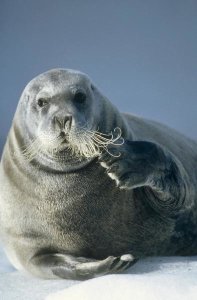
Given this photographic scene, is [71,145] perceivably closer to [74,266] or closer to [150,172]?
[150,172]

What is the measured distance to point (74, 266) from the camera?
292 centimetres

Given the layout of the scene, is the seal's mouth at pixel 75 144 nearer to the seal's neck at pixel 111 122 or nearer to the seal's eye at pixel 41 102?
the seal's neck at pixel 111 122

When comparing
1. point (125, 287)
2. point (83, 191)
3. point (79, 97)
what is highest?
point (79, 97)

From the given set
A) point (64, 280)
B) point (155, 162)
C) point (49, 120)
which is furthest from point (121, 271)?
point (49, 120)

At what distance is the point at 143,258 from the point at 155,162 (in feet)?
1.67

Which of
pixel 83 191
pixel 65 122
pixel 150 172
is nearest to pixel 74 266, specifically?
pixel 83 191

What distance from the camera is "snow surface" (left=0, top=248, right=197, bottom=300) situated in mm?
2287

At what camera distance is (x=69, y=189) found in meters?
3.03

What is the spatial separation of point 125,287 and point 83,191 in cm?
74

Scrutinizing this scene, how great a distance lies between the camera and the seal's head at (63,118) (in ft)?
9.02

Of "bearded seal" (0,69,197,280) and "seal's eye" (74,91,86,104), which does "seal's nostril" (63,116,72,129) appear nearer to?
"bearded seal" (0,69,197,280)

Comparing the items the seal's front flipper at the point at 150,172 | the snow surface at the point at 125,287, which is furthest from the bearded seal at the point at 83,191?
the snow surface at the point at 125,287

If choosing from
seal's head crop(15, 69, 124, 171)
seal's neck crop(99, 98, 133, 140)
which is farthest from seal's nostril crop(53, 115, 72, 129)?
seal's neck crop(99, 98, 133, 140)

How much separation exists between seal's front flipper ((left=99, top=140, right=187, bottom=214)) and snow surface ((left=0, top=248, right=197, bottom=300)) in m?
0.29
